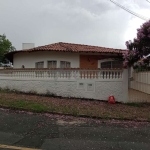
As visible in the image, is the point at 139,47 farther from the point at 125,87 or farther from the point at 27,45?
the point at 27,45

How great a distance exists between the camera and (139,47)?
39.7ft

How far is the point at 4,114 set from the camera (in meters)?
8.95

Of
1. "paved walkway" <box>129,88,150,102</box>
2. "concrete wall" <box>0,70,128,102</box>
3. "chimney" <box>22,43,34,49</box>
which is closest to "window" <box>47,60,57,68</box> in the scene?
"concrete wall" <box>0,70,128,102</box>

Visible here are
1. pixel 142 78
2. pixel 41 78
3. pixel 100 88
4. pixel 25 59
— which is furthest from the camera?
pixel 25 59

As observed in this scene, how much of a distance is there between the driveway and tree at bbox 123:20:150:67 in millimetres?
4350

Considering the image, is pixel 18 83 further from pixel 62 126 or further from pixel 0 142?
pixel 0 142

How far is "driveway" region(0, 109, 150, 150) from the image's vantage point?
233 inches

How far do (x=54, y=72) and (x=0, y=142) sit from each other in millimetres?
8204

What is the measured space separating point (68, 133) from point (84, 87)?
6568mm

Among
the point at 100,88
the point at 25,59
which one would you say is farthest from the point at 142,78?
the point at 25,59

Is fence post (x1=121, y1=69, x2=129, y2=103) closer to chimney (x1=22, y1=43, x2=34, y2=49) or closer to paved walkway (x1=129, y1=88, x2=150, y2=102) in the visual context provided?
paved walkway (x1=129, y1=88, x2=150, y2=102)

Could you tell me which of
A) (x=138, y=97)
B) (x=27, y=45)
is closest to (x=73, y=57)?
(x=138, y=97)

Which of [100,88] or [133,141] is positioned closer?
[133,141]

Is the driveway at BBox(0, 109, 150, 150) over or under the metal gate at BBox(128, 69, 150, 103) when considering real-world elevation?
under
